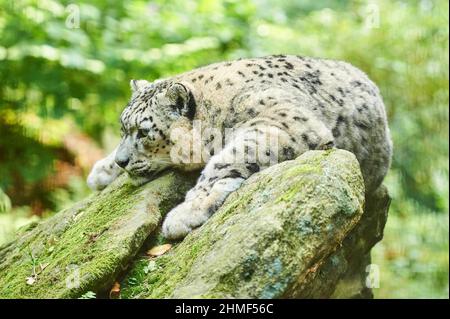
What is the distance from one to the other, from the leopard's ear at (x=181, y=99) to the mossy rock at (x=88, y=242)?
58 centimetres

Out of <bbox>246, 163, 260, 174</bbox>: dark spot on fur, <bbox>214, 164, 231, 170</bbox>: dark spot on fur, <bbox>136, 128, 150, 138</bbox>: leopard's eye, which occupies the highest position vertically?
<bbox>136, 128, 150, 138</bbox>: leopard's eye

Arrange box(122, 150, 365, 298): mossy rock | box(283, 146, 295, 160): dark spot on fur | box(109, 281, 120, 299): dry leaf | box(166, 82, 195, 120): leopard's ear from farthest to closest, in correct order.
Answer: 1. box(166, 82, 195, 120): leopard's ear
2. box(283, 146, 295, 160): dark spot on fur
3. box(109, 281, 120, 299): dry leaf
4. box(122, 150, 365, 298): mossy rock

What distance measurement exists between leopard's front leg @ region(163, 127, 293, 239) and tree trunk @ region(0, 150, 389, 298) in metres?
0.15

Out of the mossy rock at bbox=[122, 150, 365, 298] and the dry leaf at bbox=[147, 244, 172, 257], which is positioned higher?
the mossy rock at bbox=[122, 150, 365, 298]

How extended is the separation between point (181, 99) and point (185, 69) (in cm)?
551

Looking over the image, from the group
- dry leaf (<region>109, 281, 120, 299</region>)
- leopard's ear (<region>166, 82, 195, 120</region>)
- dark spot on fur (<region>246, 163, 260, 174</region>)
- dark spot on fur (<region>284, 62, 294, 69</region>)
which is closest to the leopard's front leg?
dark spot on fur (<region>246, 163, 260, 174</region>)

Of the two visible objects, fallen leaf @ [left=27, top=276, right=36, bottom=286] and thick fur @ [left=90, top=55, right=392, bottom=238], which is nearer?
fallen leaf @ [left=27, top=276, right=36, bottom=286]

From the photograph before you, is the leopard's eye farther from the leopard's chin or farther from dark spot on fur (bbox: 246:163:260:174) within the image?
dark spot on fur (bbox: 246:163:260:174)

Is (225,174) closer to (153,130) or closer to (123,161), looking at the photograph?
(153,130)

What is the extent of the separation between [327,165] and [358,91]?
2680 millimetres

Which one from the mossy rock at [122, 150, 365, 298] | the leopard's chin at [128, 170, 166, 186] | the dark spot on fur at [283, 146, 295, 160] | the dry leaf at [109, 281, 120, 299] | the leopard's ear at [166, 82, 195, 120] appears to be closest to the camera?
the mossy rock at [122, 150, 365, 298]

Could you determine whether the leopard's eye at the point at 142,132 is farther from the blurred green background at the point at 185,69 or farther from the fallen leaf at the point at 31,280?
the blurred green background at the point at 185,69

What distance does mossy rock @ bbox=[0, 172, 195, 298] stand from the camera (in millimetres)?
4898
